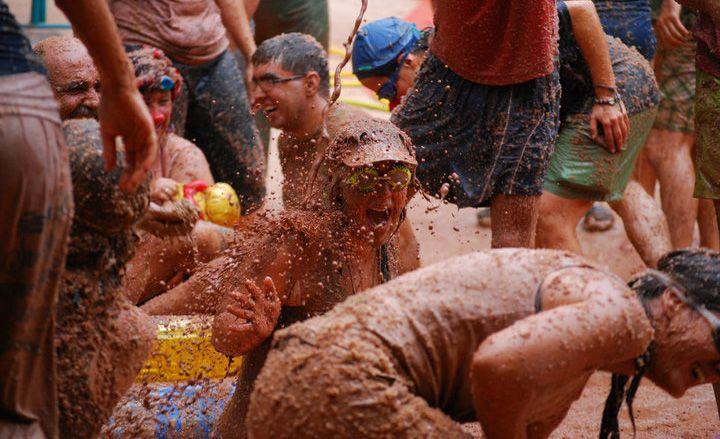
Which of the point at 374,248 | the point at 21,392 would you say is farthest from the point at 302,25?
the point at 21,392

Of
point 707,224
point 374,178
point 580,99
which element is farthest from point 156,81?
point 707,224

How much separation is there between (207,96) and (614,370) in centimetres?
384

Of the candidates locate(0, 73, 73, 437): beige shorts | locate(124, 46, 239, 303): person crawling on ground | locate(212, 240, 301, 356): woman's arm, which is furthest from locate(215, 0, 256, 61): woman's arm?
locate(0, 73, 73, 437): beige shorts

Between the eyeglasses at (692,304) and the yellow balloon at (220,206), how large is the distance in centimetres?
288

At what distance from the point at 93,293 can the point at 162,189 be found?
2.10 metres

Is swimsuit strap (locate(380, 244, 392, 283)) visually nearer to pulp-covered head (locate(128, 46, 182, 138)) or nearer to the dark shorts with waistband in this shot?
the dark shorts with waistband

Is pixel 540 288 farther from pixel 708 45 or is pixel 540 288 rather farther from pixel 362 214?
pixel 708 45

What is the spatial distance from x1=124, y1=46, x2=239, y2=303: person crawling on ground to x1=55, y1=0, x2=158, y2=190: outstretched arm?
1.62 meters

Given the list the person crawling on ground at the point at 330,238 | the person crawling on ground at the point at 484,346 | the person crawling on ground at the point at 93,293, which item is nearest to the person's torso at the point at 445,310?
the person crawling on ground at the point at 484,346

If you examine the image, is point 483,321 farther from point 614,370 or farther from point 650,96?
A: point 650,96

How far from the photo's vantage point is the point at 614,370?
3189 millimetres

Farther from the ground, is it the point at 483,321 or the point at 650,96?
the point at 483,321

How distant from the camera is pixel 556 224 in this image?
543cm

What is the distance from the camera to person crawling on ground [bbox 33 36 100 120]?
4.74 metres
